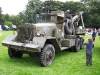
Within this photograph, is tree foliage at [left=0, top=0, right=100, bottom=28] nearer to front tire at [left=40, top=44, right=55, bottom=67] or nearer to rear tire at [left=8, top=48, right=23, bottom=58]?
rear tire at [left=8, top=48, right=23, bottom=58]

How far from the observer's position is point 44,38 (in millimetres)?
7469

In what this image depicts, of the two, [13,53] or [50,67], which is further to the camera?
[13,53]

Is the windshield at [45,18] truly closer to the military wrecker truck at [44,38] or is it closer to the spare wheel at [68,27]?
the military wrecker truck at [44,38]

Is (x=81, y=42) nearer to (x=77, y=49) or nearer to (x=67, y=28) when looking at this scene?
(x=77, y=49)

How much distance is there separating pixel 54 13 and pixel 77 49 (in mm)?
2959

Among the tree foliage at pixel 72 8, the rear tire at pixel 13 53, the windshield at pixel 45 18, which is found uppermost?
the tree foliage at pixel 72 8

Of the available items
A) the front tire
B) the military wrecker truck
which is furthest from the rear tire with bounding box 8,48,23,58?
the front tire

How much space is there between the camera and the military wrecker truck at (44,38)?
751 cm

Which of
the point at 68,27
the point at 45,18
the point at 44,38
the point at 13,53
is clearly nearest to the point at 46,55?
the point at 44,38

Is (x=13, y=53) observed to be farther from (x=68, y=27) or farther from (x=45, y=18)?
(x=68, y=27)

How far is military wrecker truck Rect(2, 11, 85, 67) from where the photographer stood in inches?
296

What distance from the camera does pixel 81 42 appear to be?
490 inches

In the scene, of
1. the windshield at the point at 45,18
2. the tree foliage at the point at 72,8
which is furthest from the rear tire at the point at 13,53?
the tree foliage at the point at 72,8

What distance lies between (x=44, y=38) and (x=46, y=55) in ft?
2.35
